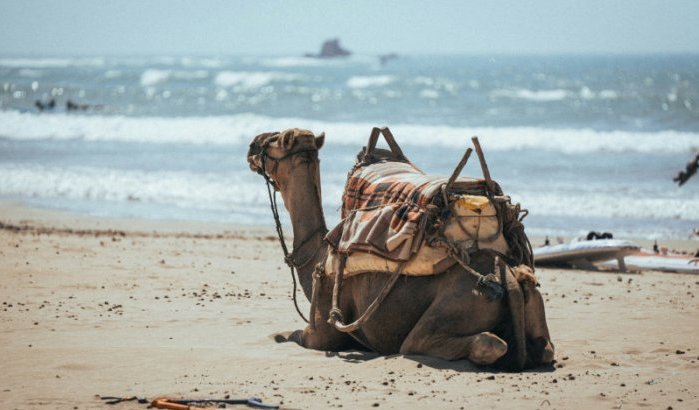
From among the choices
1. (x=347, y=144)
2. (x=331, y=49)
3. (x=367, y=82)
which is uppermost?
(x=331, y=49)

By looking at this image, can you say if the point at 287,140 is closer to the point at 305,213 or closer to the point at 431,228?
the point at 305,213

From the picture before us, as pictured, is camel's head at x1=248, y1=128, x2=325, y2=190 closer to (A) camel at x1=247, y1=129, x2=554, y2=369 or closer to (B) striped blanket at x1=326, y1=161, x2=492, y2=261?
(A) camel at x1=247, y1=129, x2=554, y2=369

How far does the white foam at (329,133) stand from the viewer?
1168 inches

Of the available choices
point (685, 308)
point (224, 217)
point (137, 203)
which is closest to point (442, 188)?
point (685, 308)

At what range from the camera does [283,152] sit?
815 centimetres

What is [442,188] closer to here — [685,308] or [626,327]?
[626,327]

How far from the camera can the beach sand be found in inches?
255

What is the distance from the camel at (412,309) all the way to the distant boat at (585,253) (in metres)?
5.00

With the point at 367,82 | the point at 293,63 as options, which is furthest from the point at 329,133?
the point at 293,63

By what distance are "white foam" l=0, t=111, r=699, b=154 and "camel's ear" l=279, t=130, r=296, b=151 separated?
20882 mm

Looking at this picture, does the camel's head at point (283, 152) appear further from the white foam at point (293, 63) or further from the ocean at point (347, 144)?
the white foam at point (293, 63)

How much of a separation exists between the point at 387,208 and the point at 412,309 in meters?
0.68

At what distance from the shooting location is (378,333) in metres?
7.31

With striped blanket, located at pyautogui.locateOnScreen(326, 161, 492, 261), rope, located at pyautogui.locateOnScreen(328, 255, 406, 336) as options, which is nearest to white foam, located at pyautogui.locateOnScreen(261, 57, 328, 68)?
striped blanket, located at pyautogui.locateOnScreen(326, 161, 492, 261)
